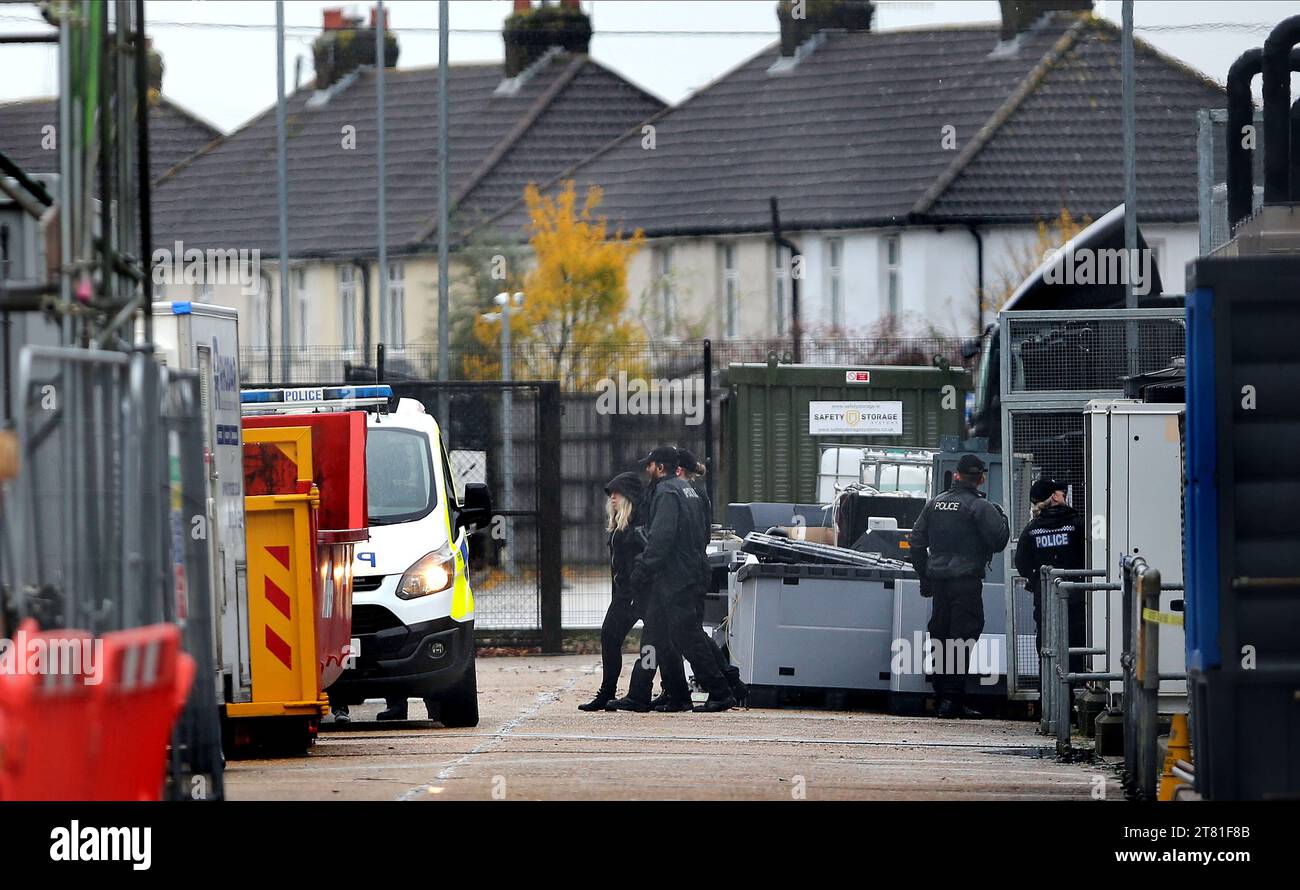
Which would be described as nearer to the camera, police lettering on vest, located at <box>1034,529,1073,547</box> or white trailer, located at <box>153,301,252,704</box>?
white trailer, located at <box>153,301,252,704</box>

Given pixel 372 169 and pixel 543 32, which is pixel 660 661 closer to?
pixel 372 169

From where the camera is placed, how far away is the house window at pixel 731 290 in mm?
50438

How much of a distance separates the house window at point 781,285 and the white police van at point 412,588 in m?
33.4

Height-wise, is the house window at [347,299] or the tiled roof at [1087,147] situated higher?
the tiled roof at [1087,147]

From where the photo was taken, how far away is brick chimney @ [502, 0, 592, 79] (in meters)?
60.1

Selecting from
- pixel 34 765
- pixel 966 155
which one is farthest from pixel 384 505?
pixel 966 155

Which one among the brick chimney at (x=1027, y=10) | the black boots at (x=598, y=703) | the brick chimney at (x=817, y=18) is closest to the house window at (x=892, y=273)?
the brick chimney at (x=1027, y=10)

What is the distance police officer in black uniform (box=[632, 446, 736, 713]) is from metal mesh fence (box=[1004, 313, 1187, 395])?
246 cm

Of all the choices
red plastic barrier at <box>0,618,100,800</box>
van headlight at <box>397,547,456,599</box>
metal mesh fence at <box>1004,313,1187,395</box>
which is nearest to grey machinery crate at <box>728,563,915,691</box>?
metal mesh fence at <box>1004,313,1187,395</box>

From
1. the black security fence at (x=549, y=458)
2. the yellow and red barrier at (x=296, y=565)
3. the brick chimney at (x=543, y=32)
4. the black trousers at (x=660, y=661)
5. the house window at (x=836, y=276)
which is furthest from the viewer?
the brick chimney at (x=543, y=32)

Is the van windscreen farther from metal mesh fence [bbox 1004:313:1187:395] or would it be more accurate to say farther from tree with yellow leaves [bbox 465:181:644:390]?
tree with yellow leaves [bbox 465:181:644:390]

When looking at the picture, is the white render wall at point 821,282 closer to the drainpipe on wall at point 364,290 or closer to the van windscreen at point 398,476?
the drainpipe on wall at point 364,290

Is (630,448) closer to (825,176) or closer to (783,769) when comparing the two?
(783,769)
